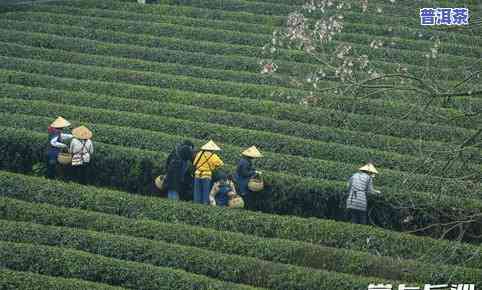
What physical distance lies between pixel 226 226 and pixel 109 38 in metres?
8.57

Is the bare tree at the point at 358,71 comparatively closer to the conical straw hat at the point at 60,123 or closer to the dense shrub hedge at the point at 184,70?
the dense shrub hedge at the point at 184,70

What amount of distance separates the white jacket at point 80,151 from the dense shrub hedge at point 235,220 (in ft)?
2.33

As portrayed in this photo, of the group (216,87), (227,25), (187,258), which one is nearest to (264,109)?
(216,87)

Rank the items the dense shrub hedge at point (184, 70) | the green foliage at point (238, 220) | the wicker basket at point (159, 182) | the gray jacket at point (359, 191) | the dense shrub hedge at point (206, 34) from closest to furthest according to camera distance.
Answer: the green foliage at point (238, 220)
the gray jacket at point (359, 191)
the wicker basket at point (159, 182)
the dense shrub hedge at point (184, 70)
the dense shrub hedge at point (206, 34)

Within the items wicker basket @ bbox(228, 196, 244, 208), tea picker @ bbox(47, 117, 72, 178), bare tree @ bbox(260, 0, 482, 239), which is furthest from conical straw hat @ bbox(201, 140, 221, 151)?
tea picker @ bbox(47, 117, 72, 178)

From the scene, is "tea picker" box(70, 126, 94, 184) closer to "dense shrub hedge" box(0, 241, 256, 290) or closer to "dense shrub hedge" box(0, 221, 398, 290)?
"dense shrub hedge" box(0, 221, 398, 290)

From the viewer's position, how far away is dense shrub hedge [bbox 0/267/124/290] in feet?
42.0

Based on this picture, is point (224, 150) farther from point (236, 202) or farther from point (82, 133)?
point (82, 133)

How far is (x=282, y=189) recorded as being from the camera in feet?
53.5

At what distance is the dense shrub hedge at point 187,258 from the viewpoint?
13.2 meters

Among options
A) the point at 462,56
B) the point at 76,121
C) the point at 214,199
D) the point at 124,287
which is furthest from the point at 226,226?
the point at 462,56

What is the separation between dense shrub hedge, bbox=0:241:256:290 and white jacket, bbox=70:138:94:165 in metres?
3.05

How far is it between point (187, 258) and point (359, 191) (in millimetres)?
3139

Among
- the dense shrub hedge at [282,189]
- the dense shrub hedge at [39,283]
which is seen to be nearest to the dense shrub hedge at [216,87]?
the dense shrub hedge at [282,189]
